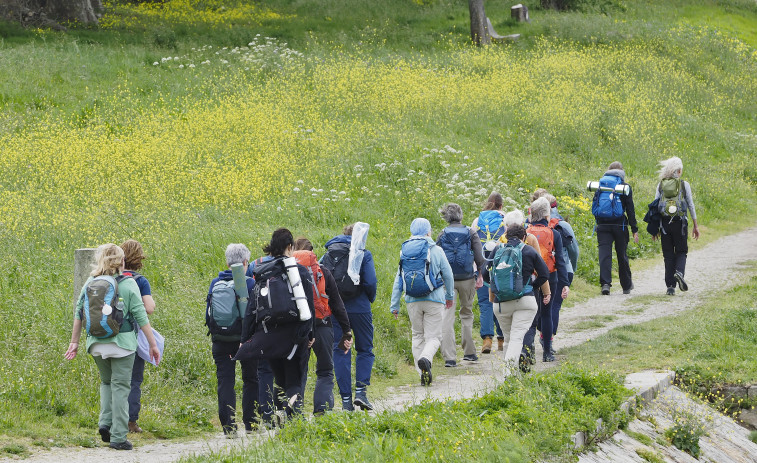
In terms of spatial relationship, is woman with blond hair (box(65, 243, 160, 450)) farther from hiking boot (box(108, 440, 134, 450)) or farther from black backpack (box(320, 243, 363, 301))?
black backpack (box(320, 243, 363, 301))

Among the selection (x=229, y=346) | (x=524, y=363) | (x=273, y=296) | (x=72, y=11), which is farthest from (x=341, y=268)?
(x=72, y=11)

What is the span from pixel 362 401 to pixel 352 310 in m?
0.90

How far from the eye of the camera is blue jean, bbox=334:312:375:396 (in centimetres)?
839

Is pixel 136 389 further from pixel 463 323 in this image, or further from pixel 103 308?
pixel 463 323

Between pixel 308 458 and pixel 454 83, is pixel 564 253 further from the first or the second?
pixel 454 83

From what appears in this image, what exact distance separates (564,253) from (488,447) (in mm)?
5537

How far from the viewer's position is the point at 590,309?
13.3 m

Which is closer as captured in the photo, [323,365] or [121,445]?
[121,445]

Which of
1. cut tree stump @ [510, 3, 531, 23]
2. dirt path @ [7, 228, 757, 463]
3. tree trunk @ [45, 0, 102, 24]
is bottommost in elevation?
dirt path @ [7, 228, 757, 463]

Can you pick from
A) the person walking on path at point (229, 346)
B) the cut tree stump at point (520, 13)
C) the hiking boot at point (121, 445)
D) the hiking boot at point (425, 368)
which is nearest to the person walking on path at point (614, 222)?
the hiking boot at point (425, 368)

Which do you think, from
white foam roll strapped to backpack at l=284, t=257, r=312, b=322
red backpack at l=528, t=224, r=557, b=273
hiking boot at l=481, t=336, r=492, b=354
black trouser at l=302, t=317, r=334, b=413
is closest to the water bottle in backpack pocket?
white foam roll strapped to backpack at l=284, t=257, r=312, b=322

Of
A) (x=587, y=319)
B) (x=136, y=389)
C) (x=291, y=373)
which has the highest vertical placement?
(x=291, y=373)

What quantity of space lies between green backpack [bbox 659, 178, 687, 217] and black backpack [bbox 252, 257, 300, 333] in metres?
8.19

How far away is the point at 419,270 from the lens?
9.09 meters
